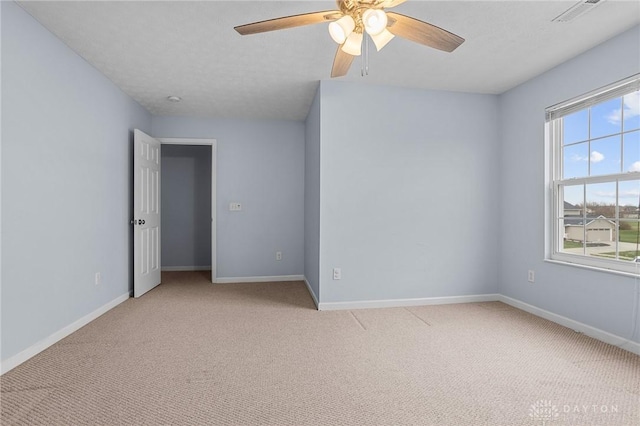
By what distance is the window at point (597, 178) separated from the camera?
2.53 meters

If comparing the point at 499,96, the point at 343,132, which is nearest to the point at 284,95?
the point at 343,132

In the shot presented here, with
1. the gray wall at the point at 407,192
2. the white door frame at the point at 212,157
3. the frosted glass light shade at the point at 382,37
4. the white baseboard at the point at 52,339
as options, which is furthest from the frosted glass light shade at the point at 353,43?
the white door frame at the point at 212,157

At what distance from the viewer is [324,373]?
2.09 m

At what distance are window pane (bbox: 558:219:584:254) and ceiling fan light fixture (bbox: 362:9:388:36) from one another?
2757 mm

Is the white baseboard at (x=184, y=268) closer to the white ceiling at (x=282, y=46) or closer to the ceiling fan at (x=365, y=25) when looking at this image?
the white ceiling at (x=282, y=46)

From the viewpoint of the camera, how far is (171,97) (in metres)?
3.82

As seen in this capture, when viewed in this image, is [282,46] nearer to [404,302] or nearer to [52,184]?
[52,184]

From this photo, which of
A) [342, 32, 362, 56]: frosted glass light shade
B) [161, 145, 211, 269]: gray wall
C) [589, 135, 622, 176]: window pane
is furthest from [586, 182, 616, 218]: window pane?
[161, 145, 211, 269]: gray wall

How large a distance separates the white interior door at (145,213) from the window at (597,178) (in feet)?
15.0

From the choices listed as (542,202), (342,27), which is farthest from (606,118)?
(342,27)

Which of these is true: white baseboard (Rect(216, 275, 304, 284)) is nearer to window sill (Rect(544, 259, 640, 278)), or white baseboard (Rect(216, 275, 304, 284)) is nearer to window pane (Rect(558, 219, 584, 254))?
window sill (Rect(544, 259, 640, 278))

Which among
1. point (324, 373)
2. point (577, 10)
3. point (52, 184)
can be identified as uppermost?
point (577, 10)

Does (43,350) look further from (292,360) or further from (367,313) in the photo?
(367,313)

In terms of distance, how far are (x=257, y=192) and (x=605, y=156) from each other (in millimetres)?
4001
